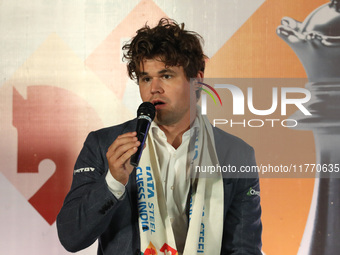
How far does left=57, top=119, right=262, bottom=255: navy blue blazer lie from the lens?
1.32 m

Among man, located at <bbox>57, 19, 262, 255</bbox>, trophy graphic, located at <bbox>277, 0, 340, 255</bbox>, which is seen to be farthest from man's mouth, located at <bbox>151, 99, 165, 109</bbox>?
trophy graphic, located at <bbox>277, 0, 340, 255</bbox>

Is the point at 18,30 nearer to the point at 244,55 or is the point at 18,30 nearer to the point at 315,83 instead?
the point at 244,55

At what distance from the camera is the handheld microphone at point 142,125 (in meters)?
1.15

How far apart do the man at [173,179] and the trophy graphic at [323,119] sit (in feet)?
2.09

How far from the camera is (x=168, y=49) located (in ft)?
5.49

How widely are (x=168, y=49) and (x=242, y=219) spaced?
763mm

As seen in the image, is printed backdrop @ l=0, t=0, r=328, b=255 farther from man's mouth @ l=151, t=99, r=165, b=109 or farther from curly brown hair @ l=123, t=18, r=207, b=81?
man's mouth @ l=151, t=99, r=165, b=109

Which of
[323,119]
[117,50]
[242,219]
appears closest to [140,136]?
[242,219]

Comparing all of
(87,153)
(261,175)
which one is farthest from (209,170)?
(261,175)

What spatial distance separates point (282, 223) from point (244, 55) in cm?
95

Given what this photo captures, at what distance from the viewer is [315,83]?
2223 millimetres

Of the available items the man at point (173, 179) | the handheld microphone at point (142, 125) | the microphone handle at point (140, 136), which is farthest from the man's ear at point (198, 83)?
the microphone handle at point (140, 136)

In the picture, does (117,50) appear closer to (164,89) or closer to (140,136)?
(164,89)

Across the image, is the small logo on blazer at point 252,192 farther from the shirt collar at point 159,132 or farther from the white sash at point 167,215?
the shirt collar at point 159,132
